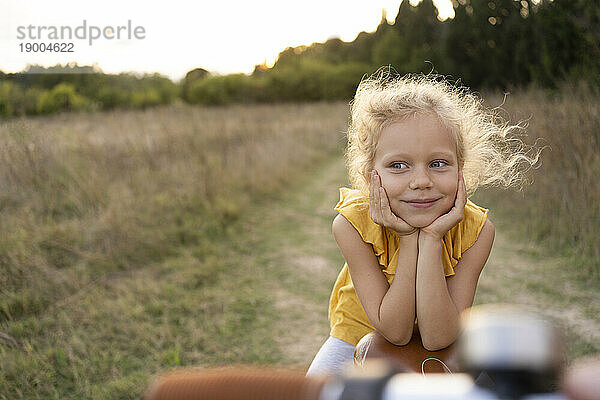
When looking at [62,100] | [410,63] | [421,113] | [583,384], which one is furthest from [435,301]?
[410,63]

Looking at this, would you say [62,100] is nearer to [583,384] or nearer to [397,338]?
[397,338]

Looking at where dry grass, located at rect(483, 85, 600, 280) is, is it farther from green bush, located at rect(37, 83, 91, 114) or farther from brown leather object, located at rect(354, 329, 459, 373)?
green bush, located at rect(37, 83, 91, 114)

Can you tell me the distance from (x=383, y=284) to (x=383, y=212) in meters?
0.24

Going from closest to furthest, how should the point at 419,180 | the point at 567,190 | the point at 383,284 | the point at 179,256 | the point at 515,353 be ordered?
the point at 515,353 < the point at 419,180 < the point at 383,284 < the point at 179,256 < the point at 567,190

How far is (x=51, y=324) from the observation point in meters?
3.49

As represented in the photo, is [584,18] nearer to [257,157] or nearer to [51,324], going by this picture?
[257,157]

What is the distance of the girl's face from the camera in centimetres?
155

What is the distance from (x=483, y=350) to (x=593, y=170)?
5.10m

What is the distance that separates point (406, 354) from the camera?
141 cm

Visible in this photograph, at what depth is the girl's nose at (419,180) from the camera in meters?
1.51

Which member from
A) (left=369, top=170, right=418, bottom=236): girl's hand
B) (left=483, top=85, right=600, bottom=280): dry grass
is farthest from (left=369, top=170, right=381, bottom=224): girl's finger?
(left=483, top=85, right=600, bottom=280): dry grass

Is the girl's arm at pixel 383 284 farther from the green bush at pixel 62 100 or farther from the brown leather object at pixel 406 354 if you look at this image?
the green bush at pixel 62 100

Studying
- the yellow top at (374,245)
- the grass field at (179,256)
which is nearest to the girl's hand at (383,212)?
the yellow top at (374,245)

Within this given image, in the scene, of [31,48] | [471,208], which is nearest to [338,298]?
[471,208]
